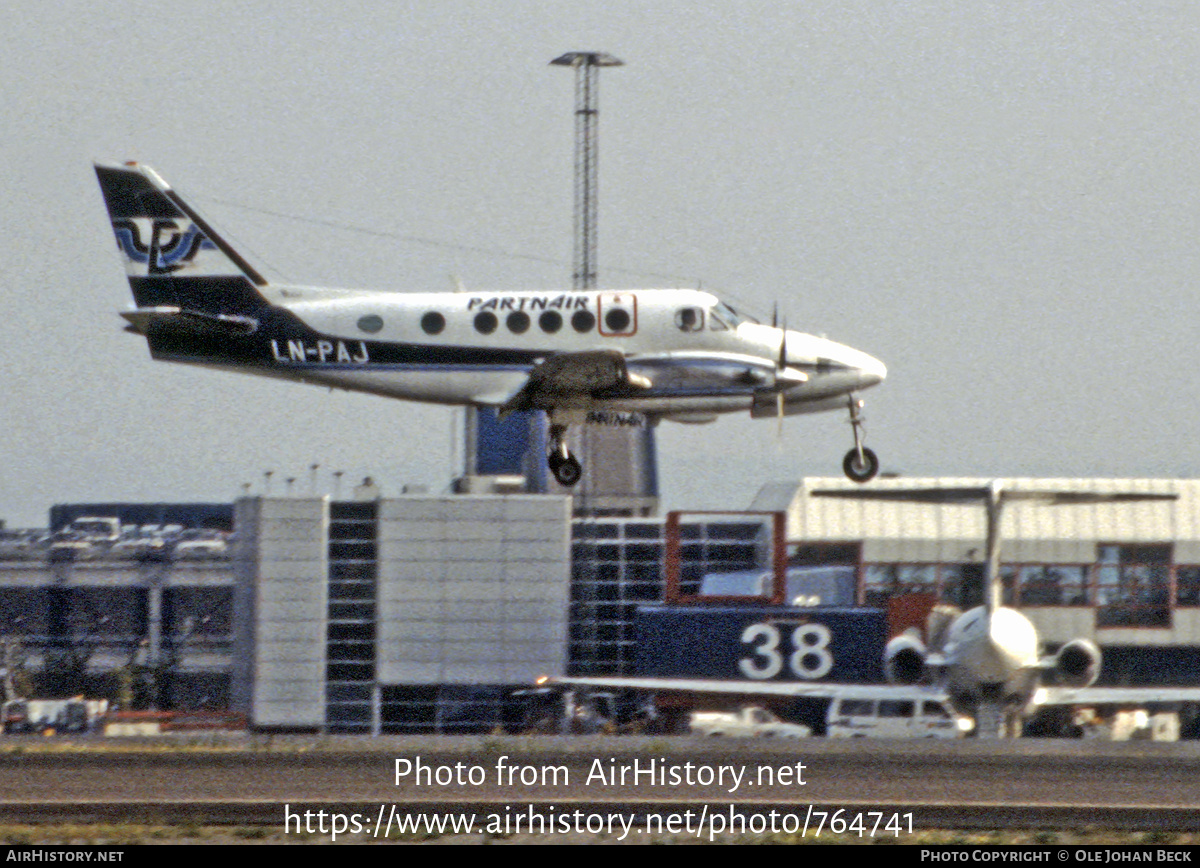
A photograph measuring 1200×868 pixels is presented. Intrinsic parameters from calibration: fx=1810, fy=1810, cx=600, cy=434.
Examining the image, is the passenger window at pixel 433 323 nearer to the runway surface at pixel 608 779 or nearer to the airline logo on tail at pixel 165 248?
the airline logo on tail at pixel 165 248

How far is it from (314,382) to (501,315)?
14.6 ft

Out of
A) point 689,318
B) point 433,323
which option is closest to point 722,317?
point 689,318

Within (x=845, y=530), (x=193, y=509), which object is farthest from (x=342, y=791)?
(x=193, y=509)

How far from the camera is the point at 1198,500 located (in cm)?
8850

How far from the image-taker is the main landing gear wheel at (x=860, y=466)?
4003cm

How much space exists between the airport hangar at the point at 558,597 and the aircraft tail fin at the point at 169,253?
33357 millimetres

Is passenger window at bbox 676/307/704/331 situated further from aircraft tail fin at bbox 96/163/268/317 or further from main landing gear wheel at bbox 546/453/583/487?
aircraft tail fin at bbox 96/163/268/317

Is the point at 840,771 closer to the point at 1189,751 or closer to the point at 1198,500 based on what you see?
the point at 1189,751

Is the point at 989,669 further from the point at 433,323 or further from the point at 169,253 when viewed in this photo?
the point at 169,253

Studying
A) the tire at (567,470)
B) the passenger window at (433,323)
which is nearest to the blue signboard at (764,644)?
the tire at (567,470)

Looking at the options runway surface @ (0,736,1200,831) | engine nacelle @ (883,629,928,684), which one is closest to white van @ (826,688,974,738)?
engine nacelle @ (883,629,928,684)

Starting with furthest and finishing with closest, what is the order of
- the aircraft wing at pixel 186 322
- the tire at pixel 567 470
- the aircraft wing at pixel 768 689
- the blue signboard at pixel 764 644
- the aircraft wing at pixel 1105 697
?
A: 1. the blue signboard at pixel 764 644
2. the aircraft wing at pixel 768 689
3. the aircraft wing at pixel 1105 697
4. the tire at pixel 567 470
5. the aircraft wing at pixel 186 322

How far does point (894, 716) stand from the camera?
5403cm

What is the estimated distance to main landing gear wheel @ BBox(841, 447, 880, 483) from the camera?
40031 millimetres
